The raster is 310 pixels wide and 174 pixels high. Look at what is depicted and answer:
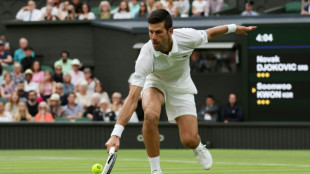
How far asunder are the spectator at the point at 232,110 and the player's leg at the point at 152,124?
10.4 m

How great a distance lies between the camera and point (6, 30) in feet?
79.7

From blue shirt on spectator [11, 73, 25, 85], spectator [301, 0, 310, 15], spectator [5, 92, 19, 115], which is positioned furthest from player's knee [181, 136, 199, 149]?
blue shirt on spectator [11, 73, 25, 85]

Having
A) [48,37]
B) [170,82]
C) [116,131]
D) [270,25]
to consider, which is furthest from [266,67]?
[116,131]

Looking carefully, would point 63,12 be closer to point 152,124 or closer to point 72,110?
point 72,110

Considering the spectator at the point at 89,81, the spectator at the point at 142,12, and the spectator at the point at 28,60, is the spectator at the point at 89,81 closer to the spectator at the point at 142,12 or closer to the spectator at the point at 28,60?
the spectator at the point at 28,60

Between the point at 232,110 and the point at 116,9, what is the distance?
5.09m

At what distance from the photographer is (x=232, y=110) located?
2019 cm

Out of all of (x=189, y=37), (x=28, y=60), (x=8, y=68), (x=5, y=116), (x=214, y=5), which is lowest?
(x=5, y=116)

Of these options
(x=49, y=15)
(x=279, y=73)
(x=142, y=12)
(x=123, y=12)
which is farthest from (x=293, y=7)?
(x=49, y=15)

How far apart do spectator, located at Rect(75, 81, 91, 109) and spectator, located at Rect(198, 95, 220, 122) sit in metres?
2.80

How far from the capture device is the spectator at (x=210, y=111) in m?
20.4

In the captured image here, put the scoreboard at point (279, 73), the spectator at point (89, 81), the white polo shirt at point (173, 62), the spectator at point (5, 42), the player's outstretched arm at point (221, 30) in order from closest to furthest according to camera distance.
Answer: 1. the white polo shirt at point (173, 62)
2. the player's outstretched arm at point (221, 30)
3. the scoreboard at point (279, 73)
4. the spectator at point (89, 81)
5. the spectator at point (5, 42)

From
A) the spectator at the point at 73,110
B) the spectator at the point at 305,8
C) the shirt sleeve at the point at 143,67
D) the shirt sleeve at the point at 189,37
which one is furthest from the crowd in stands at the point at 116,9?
the shirt sleeve at the point at 143,67

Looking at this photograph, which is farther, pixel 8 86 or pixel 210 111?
pixel 8 86
